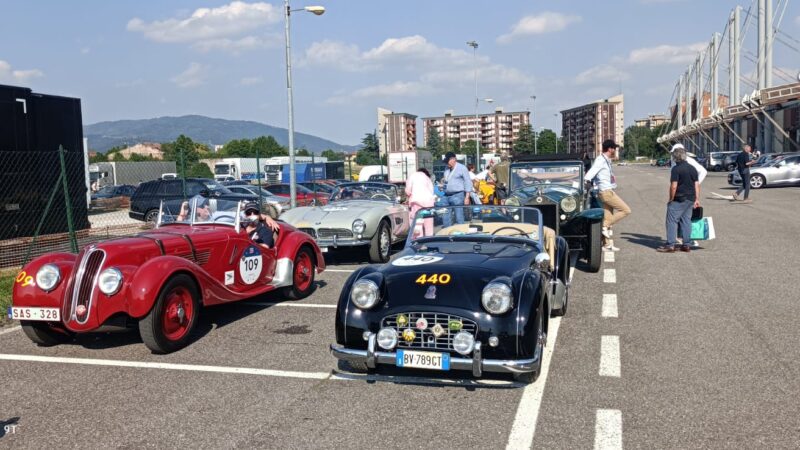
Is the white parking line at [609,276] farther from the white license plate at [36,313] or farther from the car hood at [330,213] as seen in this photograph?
the white license plate at [36,313]

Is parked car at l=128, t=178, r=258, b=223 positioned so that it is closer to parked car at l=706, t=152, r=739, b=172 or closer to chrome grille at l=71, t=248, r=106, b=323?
chrome grille at l=71, t=248, r=106, b=323

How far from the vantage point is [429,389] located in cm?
471

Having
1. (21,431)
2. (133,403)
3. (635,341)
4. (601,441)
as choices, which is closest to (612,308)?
(635,341)

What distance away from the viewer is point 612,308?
7070mm

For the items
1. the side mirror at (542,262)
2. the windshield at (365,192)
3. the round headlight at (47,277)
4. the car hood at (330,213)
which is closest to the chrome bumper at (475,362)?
the side mirror at (542,262)

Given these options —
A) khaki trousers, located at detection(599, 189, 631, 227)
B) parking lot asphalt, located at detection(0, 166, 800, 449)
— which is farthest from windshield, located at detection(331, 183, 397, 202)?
parking lot asphalt, located at detection(0, 166, 800, 449)

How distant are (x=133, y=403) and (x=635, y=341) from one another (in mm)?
4168

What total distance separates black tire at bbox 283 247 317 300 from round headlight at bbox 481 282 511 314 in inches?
156

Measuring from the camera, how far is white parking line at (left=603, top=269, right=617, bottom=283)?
868 centimetres

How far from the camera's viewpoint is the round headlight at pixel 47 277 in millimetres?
5941

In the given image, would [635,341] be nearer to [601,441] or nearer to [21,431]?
[601,441]

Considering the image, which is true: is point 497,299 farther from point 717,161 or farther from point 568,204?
point 717,161

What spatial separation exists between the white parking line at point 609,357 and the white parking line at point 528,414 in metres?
0.43

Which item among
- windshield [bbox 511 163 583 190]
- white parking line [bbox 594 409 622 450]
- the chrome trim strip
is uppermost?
windshield [bbox 511 163 583 190]
